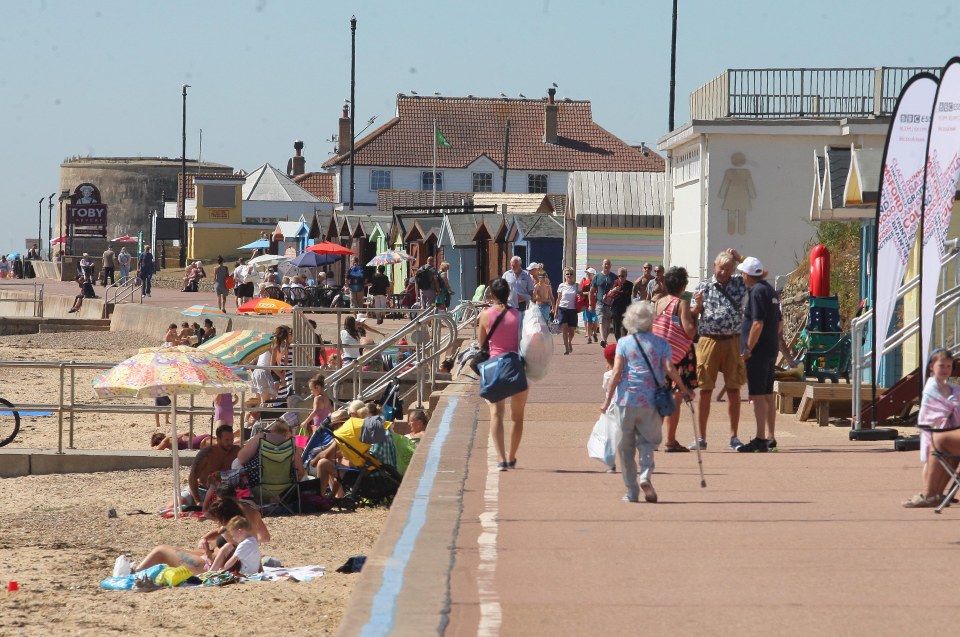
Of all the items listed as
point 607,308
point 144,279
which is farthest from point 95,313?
point 607,308

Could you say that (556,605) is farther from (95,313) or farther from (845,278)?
(95,313)

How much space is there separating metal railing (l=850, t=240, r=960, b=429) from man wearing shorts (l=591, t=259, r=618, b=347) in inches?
385

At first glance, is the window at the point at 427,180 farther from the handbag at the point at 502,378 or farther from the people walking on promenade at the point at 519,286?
the handbag at the point at 502,378

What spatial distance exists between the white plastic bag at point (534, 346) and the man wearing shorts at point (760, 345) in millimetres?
1889

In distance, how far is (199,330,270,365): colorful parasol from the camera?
2144cm

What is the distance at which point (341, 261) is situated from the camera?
53.1 metres

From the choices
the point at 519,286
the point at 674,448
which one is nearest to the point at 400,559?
the point at 674,448

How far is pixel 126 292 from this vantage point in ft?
183

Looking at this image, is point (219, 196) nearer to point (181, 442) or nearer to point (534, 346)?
point (181, 442)

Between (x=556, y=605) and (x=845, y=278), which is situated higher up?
(x=845, y=278)

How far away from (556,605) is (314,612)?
9.77 feet

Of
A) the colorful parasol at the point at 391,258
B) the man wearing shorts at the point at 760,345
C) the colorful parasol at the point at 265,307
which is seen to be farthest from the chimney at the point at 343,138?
the man wearing shorts at the point at 760,345

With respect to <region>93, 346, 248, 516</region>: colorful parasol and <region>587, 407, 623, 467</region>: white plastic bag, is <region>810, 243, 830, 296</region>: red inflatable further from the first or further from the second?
<region>587, 407, 623, 467</region>: white plastic bag

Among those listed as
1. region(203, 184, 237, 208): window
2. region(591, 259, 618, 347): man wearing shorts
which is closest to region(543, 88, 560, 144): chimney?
region(203, 184, 237, 208): window
